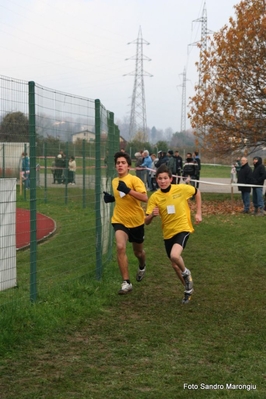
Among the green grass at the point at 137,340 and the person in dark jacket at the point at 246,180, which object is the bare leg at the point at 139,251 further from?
the person in dark jacket at the point at 246,180

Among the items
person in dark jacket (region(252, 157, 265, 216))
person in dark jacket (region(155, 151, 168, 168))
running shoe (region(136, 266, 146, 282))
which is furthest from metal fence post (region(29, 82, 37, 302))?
person in dark jacket (region(155, 151, 168, 168))

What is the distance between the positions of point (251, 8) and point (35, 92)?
1830 cm

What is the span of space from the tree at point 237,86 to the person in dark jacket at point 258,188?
3.52 metres

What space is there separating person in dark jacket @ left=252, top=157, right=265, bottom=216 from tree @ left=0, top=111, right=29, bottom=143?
44.8 ft

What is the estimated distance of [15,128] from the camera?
7.14 meters

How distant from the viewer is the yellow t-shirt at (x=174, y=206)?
8.83 metres

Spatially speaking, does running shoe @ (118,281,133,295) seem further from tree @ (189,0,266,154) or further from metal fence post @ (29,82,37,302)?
tree @ (189,0,266,154)

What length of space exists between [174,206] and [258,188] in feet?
39.1

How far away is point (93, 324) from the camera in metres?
7.55

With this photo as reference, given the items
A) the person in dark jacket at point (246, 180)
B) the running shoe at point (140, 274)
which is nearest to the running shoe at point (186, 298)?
the running shoe at point (140, 274)

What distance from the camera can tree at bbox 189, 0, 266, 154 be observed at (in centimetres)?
2386

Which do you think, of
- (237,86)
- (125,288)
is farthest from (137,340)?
(237,86)

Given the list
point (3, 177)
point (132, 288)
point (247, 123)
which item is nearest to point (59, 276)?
point (132, 288)

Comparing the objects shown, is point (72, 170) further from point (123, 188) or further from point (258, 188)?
point (258, 188)
